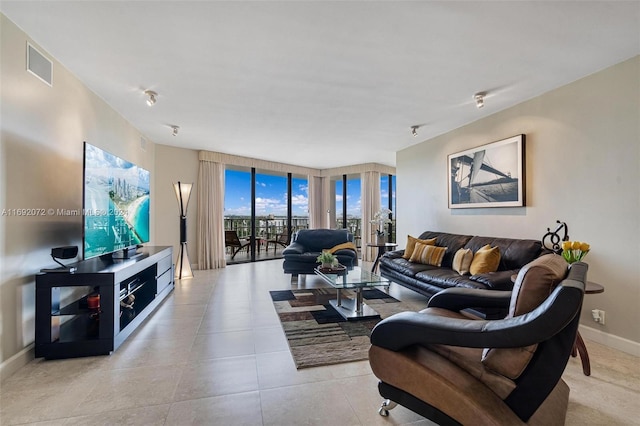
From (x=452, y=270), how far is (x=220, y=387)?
2826 millimetres

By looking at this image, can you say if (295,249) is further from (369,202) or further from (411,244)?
(369,202)

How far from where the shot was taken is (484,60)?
2.49 m

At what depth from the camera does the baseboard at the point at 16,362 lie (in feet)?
6.63

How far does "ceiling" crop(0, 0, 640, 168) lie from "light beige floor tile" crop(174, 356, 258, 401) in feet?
7.98

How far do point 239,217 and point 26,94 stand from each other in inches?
209

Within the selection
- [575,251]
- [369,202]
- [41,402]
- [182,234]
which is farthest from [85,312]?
[369,202]

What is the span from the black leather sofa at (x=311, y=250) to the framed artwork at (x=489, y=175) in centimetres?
185

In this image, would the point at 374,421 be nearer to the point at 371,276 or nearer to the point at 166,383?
the point at 166,383

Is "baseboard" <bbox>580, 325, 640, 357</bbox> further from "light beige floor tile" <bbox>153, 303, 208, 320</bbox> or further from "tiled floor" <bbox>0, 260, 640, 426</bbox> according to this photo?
"light beige floor tile" <bbox>153, 303, 208, 320</bbox>

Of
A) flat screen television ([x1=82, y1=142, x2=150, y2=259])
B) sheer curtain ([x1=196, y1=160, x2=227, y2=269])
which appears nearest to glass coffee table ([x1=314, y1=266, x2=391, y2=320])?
flat screen television ([x1=82, y1=142, x2=150, y2=259])

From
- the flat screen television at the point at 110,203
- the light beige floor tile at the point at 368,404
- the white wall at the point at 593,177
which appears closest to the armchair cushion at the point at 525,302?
Answer: the light beige floor tile at the point at 368,404

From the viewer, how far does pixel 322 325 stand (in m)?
3.00

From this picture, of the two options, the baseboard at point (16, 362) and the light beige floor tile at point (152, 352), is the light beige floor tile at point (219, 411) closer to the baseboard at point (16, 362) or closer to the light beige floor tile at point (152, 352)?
the light beige floor tile at point (152, 352)

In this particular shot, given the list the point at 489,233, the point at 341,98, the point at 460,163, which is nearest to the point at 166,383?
the point at 341,98
